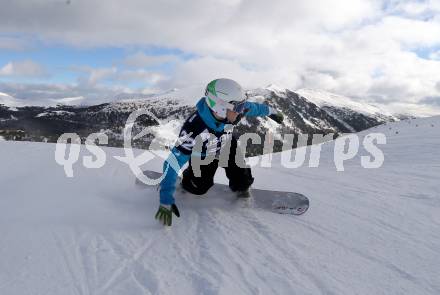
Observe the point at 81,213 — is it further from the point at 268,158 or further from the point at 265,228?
the point at 268,158

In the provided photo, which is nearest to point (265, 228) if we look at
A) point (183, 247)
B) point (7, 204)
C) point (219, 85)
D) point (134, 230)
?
point (183, 247)

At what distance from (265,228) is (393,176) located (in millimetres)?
4302

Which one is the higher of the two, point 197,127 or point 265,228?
point 197,127

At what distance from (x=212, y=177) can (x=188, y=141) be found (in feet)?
3.65

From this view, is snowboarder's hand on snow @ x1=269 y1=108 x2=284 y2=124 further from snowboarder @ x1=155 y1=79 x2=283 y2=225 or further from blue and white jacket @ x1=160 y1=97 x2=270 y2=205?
blue and white jacket @ x1=160 y1=97 x2=270 y2=205

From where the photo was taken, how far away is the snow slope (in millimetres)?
3318

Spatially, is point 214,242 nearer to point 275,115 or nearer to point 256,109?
point 256,109

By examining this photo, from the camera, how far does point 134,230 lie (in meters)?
4.71

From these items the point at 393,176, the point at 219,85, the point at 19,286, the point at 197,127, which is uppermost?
the point at 219,85

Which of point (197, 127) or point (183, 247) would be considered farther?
point (197, 127)

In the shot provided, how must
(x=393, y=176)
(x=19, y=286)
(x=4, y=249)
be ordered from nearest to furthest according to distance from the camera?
(x=19, y=286), (x=4, y=249), (x=393, y=176)

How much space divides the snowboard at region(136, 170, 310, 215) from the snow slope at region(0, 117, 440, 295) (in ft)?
0.61

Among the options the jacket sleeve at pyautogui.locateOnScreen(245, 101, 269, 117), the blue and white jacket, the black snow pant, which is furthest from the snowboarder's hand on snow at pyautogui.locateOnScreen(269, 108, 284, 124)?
the blue and white jacket

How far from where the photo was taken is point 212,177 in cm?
619
